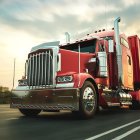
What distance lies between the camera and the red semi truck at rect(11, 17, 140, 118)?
381 inches

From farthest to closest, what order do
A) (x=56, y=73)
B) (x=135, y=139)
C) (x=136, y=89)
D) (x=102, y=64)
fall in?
(x=136, y=89)
(x=102, y=64)
(x=56, y=73)
(x=135, y=139)

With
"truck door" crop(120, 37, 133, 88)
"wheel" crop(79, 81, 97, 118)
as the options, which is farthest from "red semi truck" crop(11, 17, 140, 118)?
"truck door" crop(120, 37, 133, 88)

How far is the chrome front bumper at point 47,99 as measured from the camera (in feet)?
30.9

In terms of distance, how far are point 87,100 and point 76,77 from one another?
2.53 feet

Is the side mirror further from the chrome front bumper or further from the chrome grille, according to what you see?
the chrome front bumper

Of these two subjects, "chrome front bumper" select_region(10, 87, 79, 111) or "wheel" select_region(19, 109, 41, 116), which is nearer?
"chrome front bumper" select_region(10, 87, 79, 111)

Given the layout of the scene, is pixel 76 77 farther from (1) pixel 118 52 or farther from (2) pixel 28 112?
(1) pixel 118 52

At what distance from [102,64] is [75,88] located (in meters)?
2.17

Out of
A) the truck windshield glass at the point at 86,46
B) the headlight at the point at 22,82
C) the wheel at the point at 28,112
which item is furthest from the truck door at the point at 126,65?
the headlight at the point at 22,82

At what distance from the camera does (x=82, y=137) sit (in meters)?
6.31

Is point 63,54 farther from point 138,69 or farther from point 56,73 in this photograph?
point 138,69

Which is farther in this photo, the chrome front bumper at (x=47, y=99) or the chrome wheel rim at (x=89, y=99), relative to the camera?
the chrome wheel rim at (x=89, y=99)

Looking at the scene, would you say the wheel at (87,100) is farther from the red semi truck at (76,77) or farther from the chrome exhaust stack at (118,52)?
the chrome exhaust stack at (118,52)

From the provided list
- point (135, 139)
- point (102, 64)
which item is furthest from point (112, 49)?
point (135, 139)
